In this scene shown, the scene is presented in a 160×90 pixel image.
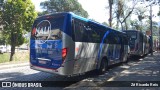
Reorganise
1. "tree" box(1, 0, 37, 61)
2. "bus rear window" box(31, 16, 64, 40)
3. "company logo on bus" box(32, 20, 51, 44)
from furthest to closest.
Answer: "tree" box(1, 0, 37, 61) → "company logo on bus" box(32, 20, 51, 44) → "bus rear window" box(31, 16, 64, 40)

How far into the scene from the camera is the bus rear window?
32.9 ft

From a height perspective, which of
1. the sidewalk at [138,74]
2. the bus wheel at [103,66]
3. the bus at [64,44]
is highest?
the bus at [64,44]

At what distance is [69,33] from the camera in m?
9.88

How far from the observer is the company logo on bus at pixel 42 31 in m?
10.4

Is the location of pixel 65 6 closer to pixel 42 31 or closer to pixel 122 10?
pixel 122 10

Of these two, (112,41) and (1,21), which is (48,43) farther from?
(1,21)

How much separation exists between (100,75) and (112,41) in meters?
2.95

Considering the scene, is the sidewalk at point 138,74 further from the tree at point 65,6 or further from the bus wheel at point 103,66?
the tree at point 65,6

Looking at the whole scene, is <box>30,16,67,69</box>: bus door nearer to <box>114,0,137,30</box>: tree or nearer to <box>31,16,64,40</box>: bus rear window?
<box>31,16,64,40</box>: bus rear window

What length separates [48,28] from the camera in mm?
10422

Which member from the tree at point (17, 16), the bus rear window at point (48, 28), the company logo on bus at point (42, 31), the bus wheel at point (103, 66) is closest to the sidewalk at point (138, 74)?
the bus wheel at point (103, 66)

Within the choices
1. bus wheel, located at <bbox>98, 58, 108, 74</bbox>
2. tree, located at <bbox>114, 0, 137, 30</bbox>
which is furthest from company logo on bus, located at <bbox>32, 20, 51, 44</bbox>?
tree, located at <bbox>114, 0, 137, 30</bbox>

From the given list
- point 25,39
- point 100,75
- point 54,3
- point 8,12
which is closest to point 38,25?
point 100,75

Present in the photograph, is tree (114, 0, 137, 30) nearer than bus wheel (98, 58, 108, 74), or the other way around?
bus wheel (98, 58, 108, 74)
